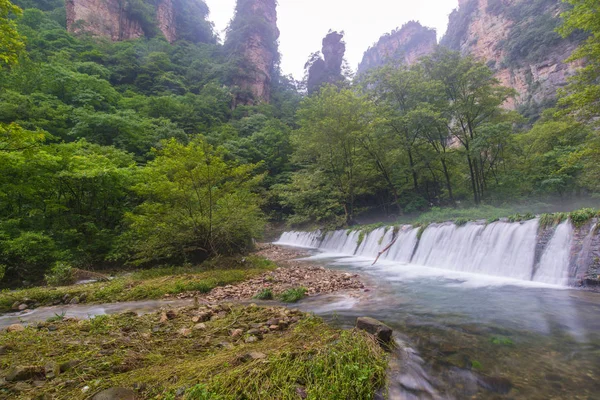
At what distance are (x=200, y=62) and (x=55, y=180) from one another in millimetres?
53996

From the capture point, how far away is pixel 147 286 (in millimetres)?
7633

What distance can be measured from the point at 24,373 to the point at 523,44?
6549cm

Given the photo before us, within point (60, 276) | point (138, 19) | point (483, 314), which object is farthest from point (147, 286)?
point (138, 19)

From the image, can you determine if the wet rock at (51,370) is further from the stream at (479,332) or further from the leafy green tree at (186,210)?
the leafy green tree at (186,210)

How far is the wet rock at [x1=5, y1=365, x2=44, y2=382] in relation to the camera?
2.37 metres

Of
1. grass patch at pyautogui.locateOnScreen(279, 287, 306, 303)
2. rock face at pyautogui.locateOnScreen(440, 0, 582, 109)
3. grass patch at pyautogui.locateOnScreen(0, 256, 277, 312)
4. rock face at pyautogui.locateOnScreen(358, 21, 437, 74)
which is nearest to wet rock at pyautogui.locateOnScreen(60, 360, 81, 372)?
grass patch at pyautogui.locateOnScreen(279, 287, 306, 303)

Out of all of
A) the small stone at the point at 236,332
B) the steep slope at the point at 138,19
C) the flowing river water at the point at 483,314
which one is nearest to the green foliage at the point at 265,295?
the flowing river water at the point at 483,314

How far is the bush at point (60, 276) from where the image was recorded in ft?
27.7

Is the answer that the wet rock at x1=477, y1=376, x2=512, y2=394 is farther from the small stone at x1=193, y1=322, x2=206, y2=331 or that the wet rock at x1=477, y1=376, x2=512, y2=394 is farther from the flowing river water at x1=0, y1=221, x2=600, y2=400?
the small stone at x1=193, y1=322, x2=206, y2=331

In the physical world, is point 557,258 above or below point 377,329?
above

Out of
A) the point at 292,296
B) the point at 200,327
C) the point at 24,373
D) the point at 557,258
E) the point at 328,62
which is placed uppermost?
the point at 328,62

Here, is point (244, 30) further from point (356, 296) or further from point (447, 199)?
point (356, 296)

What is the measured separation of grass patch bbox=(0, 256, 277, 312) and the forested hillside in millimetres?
985

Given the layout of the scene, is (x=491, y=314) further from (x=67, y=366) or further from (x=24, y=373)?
(x=24, y=373)
